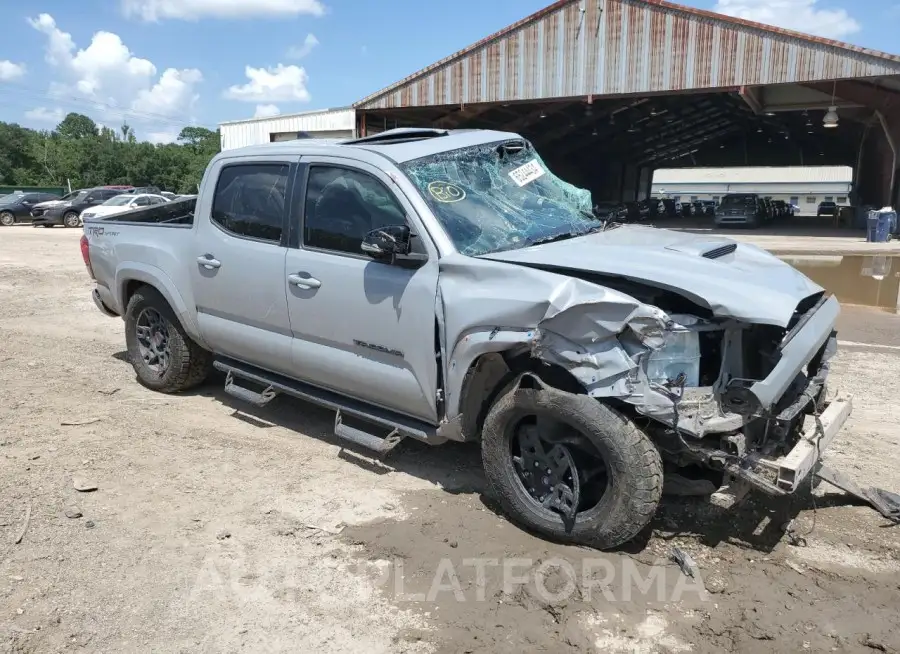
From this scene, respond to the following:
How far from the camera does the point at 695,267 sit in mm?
3553

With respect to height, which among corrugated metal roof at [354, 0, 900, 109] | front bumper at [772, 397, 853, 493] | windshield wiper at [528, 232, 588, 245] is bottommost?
front bumper at [772, 397, 853, 493]

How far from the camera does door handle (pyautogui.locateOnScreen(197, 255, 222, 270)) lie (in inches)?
198

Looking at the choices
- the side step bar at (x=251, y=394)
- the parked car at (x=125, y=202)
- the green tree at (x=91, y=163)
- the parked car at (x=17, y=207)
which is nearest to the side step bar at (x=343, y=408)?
the side step bar at (x=251, y=394)

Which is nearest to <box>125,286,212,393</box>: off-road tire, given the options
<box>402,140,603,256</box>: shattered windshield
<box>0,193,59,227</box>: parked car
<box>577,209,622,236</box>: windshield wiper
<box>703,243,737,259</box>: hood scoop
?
<box>402,140,603,256</box>: shattered windshield

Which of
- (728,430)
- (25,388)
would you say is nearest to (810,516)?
(728,430)

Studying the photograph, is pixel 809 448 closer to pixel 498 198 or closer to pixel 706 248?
pixel 706 248

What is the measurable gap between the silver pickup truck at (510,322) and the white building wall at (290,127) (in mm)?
21530

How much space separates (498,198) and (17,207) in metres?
32.5

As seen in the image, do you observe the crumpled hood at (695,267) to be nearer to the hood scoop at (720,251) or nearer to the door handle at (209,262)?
the hood scoop at (720,251)

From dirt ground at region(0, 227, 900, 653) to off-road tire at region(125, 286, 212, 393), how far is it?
1.96ft

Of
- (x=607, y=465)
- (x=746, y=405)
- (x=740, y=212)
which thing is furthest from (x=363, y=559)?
(x=740, y=212)

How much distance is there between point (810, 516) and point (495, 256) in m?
2.33

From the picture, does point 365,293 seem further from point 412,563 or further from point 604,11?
point 604,11

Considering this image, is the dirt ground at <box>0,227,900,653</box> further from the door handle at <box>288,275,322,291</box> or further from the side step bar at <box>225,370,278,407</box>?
the door handle at <box>288,275,322,291</box>
